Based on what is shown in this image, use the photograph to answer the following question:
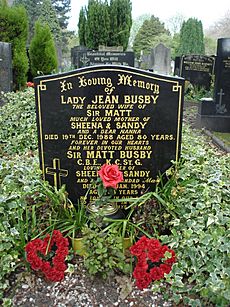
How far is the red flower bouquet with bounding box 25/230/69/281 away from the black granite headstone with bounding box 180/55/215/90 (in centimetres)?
1079

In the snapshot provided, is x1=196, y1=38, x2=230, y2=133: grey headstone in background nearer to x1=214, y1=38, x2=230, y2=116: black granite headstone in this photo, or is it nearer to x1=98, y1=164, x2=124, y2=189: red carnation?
x1=214, y1=38, x2=230, y2=116: black granite headstone

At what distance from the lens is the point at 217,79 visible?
8664mm

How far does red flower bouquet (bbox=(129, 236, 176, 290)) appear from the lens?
2.33 metres

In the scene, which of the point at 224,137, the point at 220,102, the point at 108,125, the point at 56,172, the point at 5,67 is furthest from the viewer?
the point at 220,102

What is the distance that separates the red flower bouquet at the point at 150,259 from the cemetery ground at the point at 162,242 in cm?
5

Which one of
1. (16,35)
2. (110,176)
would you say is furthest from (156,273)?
(16,35)

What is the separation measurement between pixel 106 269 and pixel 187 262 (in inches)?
19.8

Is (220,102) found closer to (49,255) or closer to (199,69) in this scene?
(199,69)

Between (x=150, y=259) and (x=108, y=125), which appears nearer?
(x=150, y=259)

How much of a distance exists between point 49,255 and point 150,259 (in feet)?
2.19

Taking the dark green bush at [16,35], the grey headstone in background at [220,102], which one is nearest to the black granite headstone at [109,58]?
the dark green bush at [16,35]

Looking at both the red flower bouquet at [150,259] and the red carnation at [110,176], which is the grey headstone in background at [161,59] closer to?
the red carnation at [110,176]

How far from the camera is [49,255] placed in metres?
2.53

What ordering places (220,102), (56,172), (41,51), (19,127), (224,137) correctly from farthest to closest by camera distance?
(41,51) < (220,102) < (224,137) < (19,127) < (56,172)
